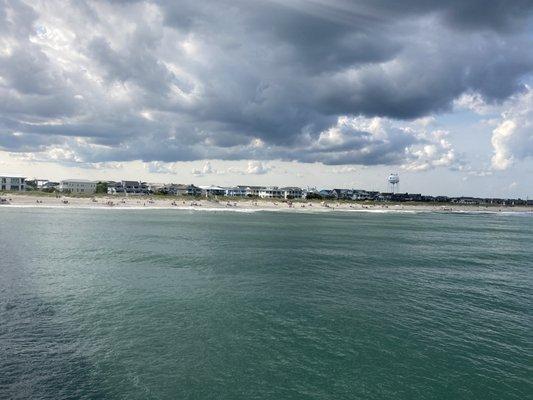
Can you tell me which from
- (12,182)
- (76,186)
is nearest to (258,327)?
(12,182)

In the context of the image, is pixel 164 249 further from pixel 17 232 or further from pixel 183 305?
pixel 17 232

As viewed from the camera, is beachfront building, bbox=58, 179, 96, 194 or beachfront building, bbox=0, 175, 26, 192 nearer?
beachfront building, bbox=0, 175, 26, 192

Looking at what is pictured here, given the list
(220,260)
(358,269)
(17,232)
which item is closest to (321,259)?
(358,269)

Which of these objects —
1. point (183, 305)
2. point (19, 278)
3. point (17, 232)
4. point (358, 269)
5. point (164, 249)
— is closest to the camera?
point (183, 305)

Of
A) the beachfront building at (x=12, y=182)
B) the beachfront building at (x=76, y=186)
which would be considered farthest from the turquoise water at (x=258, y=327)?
the beachfront building at (x=76, y=186)

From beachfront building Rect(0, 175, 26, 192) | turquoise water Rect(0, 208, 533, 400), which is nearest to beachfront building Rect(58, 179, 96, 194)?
beachfront building Rect(0, 175, 26, 192)

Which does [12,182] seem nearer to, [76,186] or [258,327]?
[76,186]

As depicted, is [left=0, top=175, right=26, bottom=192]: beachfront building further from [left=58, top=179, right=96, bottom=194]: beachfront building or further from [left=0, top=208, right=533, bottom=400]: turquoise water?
[left=0, top=208, right=533, bottom=400]: turquoise water
